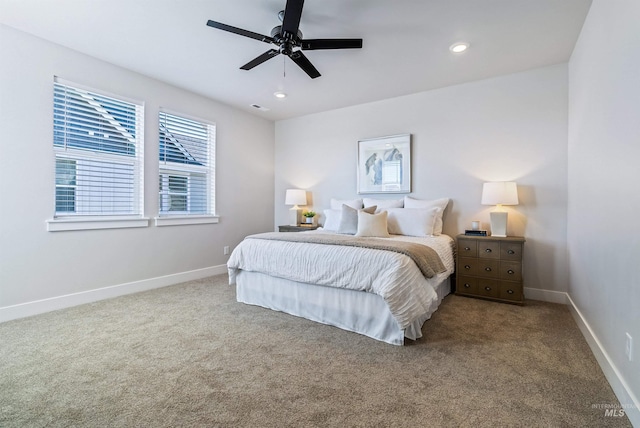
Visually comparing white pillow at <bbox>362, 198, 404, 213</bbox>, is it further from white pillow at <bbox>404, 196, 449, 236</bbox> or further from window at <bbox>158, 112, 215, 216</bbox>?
window at <bbox>158, 112, 215, 216</bbox>

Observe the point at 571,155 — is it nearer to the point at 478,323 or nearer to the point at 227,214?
the point at 478,323

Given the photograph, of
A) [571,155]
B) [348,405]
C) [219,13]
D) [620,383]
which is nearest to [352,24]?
[219,13]

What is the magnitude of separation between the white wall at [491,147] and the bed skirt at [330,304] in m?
1.24

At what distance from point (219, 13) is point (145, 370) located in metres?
2.73

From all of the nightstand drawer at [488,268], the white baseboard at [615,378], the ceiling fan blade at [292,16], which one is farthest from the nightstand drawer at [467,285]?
the ceiling fan blade at [292,16]

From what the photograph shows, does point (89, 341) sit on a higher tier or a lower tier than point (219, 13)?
lower

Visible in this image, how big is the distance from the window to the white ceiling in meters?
0.60

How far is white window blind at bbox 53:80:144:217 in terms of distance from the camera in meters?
3.01

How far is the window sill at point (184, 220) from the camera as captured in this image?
12.6 feet

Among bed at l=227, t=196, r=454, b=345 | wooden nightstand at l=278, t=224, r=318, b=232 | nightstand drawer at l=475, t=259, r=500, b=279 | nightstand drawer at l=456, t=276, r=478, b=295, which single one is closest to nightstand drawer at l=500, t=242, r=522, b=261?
nightstand drawer at l=475, t=259, r=500, b=279

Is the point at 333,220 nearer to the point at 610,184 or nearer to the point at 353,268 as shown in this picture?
the point at 353,268

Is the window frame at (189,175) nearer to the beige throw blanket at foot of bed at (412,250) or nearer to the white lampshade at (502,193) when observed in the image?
the beige throw blanket at foot of bed at (412,250)

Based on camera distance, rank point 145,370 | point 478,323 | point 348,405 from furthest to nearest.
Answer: point 478,323 → point 145,370 → point 348,405

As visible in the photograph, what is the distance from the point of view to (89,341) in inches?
89.2
